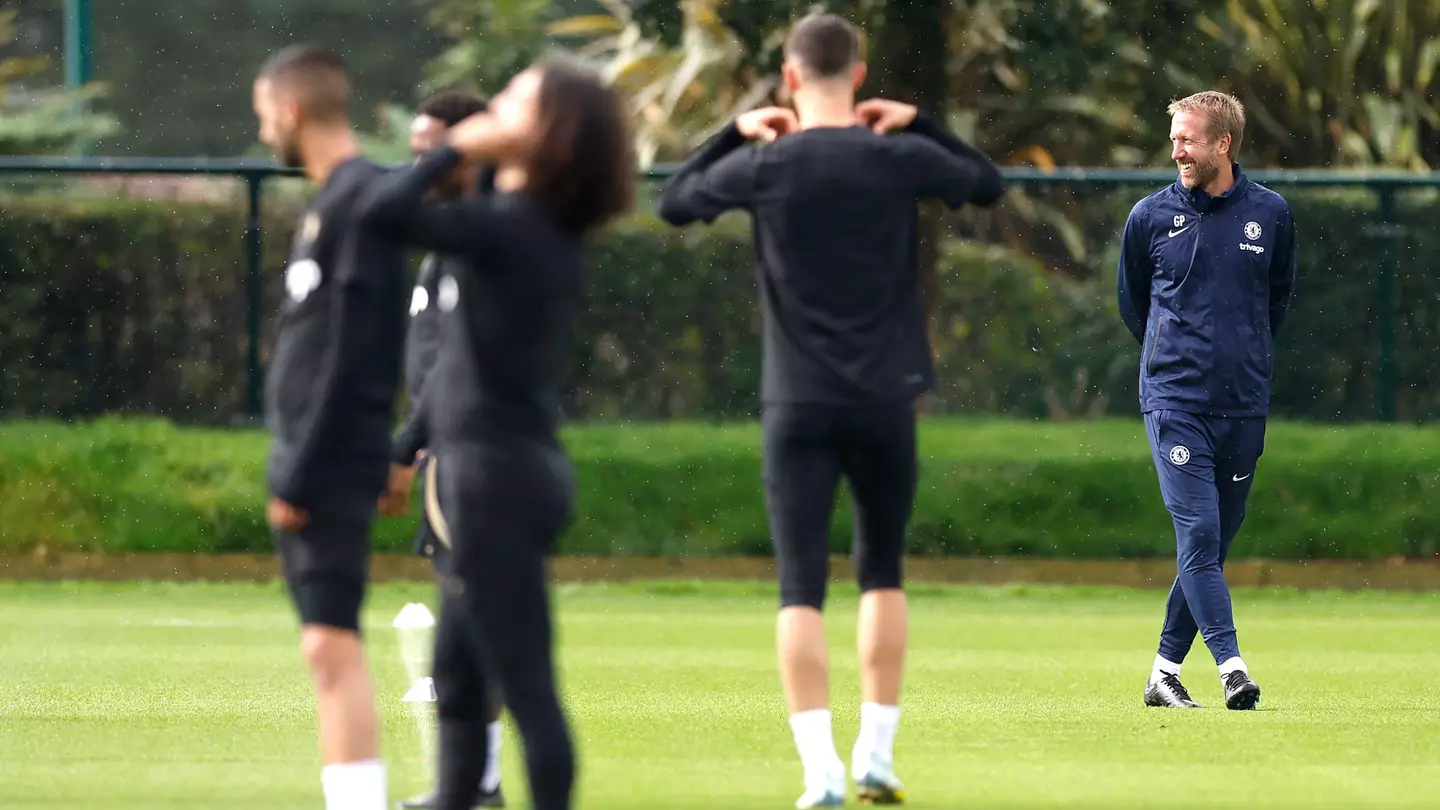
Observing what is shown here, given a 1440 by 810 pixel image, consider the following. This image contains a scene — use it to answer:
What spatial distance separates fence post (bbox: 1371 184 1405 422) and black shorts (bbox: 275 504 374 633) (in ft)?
42.7

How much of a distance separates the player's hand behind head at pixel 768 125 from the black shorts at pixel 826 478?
0.71 metres

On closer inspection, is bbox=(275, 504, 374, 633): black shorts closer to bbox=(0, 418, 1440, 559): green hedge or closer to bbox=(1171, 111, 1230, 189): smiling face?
bbox=(1171, 111, 1230, 189): smiling face

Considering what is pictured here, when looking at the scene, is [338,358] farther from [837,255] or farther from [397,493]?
[837,255]

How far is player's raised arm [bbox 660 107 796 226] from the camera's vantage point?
676 centimetres

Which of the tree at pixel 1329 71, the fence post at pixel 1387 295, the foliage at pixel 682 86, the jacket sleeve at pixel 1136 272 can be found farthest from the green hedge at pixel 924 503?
the foliage at pixel 682 86

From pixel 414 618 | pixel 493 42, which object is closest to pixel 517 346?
pixel 414 618

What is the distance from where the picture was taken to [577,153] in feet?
17.4

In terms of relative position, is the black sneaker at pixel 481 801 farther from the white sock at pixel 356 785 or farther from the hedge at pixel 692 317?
the hedge at pixel 692 317

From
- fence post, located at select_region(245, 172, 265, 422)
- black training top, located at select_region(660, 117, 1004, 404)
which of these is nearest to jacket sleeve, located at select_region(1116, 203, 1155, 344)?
black training top, located at select_region(660, 117, 1004, 404)

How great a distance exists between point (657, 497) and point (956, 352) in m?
2.45

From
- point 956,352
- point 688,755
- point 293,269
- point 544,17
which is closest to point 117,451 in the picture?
point 956,352

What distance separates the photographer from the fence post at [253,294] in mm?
17938

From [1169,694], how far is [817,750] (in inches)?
125

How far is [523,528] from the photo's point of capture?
527cm
